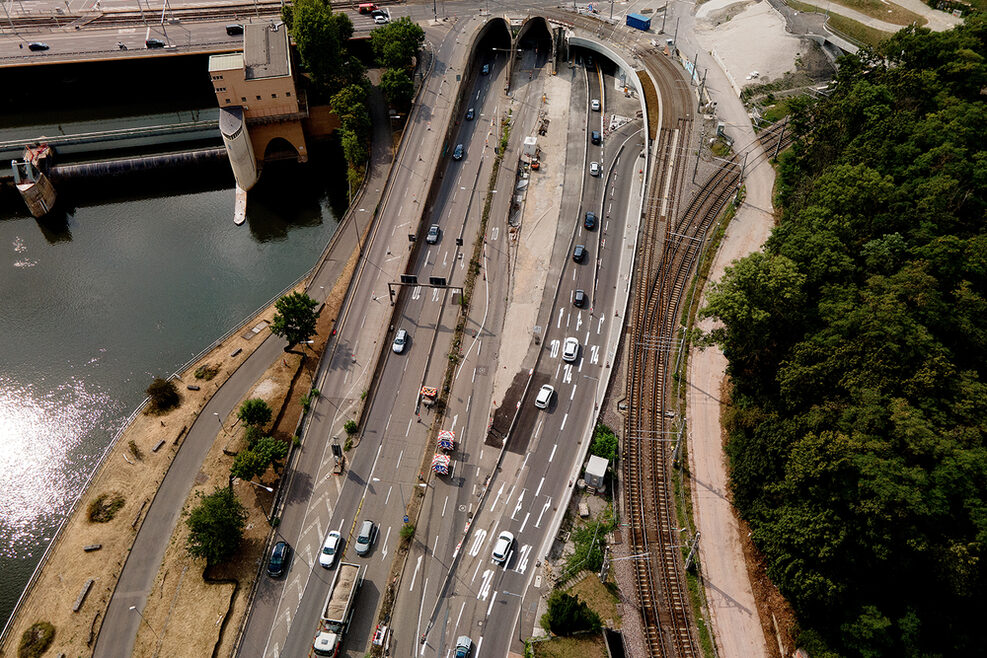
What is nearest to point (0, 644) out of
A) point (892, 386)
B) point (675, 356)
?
point (675, 356)

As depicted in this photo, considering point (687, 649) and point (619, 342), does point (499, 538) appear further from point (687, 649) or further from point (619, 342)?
point (619, 342)

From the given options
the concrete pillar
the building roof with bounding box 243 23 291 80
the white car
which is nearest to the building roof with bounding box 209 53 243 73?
the building roof with bounding box 243 23 291 80

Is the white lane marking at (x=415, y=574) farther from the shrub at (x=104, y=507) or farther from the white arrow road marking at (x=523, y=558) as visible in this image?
the shrub at (x=104, y=507)

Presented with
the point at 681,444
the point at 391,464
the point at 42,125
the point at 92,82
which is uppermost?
the point at 92,82

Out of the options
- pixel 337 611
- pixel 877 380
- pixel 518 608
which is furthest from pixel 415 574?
pixel 877 380

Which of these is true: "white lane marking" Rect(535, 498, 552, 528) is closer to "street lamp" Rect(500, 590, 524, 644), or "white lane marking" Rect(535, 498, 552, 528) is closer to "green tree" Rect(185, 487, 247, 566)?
"street lamp" Rect(500, 590, 524, 644)

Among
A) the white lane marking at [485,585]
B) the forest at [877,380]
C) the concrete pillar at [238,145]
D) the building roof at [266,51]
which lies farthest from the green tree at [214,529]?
the building roof at [266,51]

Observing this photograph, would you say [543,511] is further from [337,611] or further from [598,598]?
[337,611]
